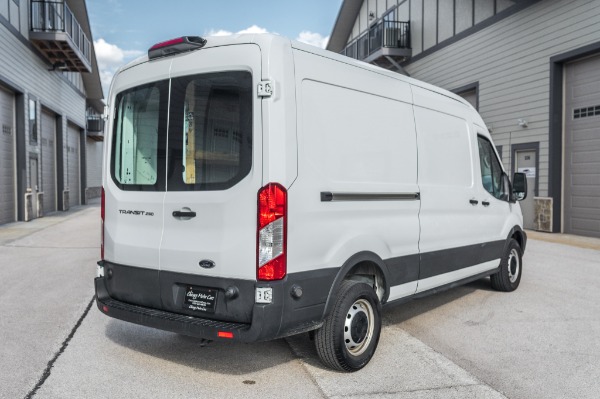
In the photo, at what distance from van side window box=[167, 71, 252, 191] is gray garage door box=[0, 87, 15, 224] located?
14156 mm

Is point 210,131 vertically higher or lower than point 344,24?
lower

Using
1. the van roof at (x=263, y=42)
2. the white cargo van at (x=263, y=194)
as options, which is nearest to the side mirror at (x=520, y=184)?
the white cargo van at (x=263, y=194)

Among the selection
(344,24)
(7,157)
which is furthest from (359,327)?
(344,24)

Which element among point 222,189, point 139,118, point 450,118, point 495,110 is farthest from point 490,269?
point 495,110

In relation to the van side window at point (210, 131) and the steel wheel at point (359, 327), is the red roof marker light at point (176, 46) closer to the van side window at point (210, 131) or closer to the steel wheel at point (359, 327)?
the van side window at point (210, 131)

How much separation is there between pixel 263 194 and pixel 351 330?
131cm

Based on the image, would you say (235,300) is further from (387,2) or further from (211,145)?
(387,2)

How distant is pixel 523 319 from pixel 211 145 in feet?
12.4

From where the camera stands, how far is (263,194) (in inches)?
133

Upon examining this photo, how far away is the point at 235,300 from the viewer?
11.3 feet

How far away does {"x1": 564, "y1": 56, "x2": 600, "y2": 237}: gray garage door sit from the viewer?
1247cm

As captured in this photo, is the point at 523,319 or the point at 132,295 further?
the point at 523,319

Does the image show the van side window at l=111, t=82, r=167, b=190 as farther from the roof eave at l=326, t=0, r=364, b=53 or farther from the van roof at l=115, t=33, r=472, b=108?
the roof eave at l=326, t=0, r=364, b=53

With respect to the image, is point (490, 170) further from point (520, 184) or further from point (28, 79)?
point (28, 79)
